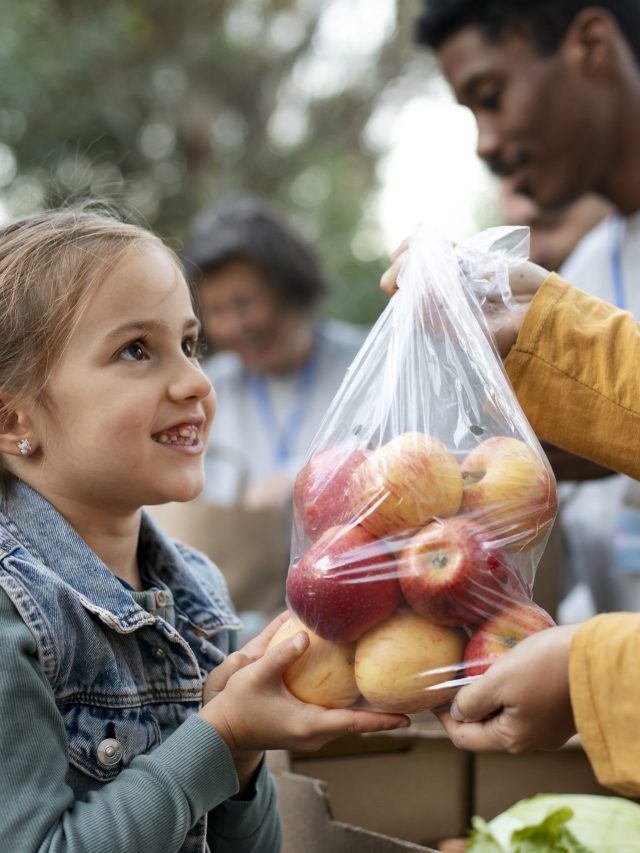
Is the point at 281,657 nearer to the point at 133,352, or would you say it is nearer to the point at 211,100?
the point at 133,352

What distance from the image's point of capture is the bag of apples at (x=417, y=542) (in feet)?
3.12

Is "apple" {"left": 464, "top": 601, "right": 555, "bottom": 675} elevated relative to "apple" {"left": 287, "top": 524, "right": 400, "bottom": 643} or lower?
lower

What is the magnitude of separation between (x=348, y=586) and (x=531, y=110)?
1.34 metres

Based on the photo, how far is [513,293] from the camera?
4.14 ft

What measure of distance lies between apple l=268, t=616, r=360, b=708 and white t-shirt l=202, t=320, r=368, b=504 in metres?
1.97

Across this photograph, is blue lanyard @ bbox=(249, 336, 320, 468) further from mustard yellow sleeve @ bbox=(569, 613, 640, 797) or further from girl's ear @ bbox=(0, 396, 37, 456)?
mustard yellow sleeve @ bbox=(569, 613, 640, 797)

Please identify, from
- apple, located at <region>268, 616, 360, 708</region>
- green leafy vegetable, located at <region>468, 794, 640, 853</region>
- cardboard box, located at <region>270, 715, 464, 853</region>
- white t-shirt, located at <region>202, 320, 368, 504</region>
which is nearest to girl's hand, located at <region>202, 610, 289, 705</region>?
apple, located at <region>268, 616, 360, 708</region>

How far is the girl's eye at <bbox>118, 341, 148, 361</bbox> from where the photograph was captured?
1.17 meters

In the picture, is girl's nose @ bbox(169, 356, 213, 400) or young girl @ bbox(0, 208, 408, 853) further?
girl's nose @ bbox(169, 356, 213, 400)

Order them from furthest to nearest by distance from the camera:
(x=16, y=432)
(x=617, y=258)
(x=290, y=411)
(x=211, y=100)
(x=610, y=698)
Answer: (x=211, y=100), (x=290, y=411), (x=617, y=258), (x=16, y=432), (x=610, y=698)

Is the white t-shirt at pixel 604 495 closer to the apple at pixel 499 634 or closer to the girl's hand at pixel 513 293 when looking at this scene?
the girl's hand at pixel 513 293

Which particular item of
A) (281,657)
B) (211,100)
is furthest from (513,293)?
(211,100)

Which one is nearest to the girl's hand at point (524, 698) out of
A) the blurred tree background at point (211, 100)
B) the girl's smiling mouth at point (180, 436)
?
the girl's smiling mouth at point (180, 436)

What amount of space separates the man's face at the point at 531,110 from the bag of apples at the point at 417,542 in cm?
103
